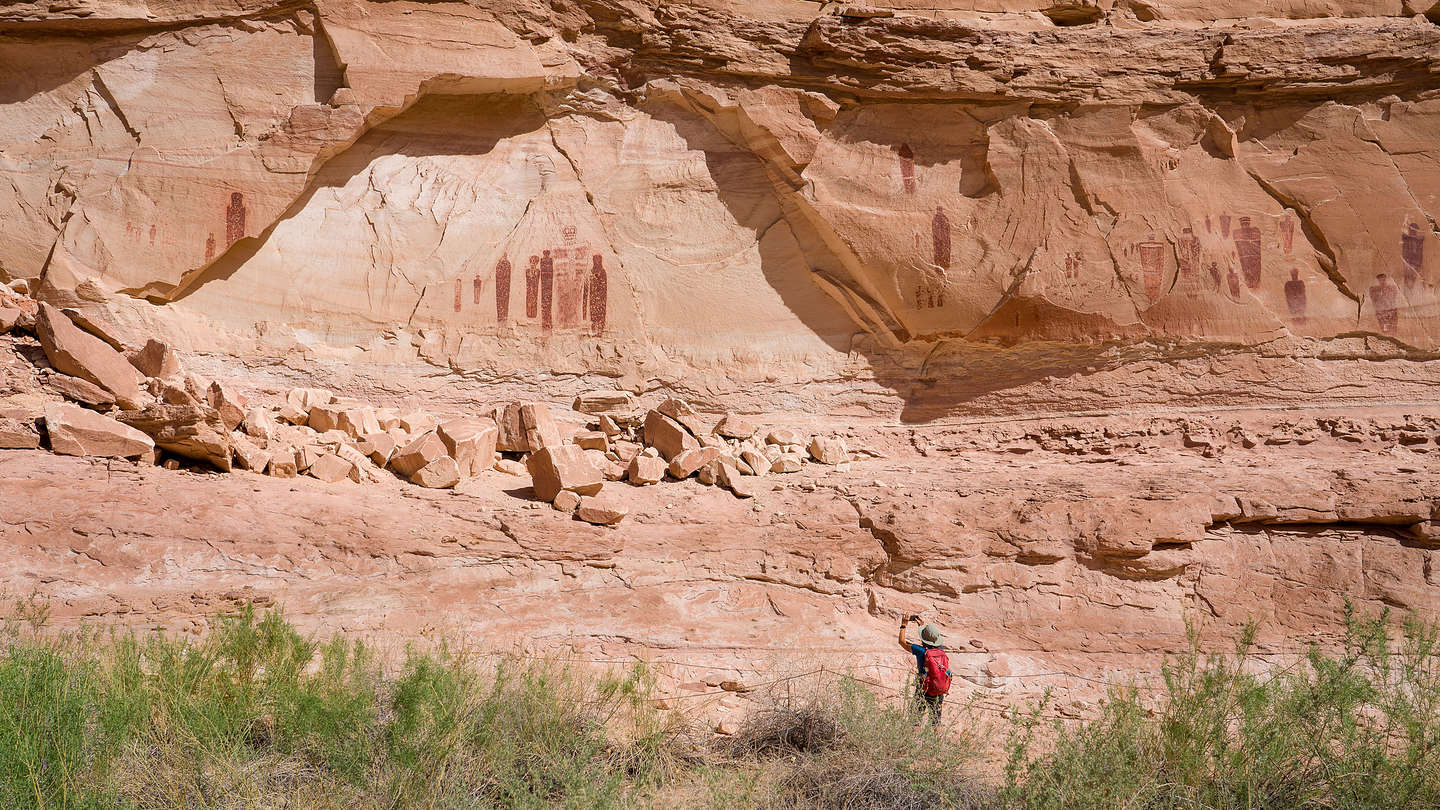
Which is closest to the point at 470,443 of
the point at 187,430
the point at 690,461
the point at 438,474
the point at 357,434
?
the point at 438,474

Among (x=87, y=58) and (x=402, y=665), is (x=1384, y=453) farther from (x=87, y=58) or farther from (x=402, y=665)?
(x=87, y=58)

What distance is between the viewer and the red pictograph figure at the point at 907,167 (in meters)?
8.79

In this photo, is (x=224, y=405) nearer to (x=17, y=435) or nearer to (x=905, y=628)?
(x=17, y=435)

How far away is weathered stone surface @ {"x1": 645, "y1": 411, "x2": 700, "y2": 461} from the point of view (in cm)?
746

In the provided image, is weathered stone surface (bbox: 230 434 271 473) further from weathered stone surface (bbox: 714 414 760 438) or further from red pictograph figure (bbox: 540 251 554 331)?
weathered stone surface (bbox: 714 414 760 438)

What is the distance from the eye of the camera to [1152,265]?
28.0 feet

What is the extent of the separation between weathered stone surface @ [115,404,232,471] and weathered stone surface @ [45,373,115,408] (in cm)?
19

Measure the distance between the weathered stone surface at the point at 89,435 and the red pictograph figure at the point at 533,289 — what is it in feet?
10.2

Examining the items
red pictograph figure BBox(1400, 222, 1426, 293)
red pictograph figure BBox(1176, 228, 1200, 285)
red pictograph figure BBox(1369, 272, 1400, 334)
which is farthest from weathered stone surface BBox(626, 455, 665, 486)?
red pictograph figure BBox(1400, 222, 1426, 293)

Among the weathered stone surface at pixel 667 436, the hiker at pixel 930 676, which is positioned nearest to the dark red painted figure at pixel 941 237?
the weathered stone surface at pixel 667 436

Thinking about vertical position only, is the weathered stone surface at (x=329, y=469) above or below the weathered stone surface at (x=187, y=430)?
below

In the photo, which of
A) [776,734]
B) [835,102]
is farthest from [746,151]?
[776,734]

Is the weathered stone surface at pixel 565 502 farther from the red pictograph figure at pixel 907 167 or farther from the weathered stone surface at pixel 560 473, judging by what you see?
the red pictograph figure at pixel 907 167

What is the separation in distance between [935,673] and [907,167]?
498cm
